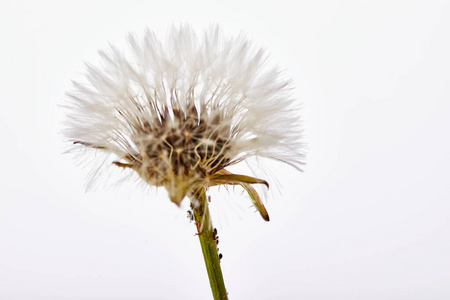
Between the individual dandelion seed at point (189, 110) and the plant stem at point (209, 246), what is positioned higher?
the individual dandelion seed at point (189, 110)

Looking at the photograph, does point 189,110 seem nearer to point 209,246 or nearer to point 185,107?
point 185,107

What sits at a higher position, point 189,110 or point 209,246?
point 189,110

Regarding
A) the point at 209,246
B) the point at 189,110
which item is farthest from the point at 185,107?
the point at 209,246

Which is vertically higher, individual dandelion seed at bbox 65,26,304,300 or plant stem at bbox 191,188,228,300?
individual dandelion seed at bbox 65,26,304,300

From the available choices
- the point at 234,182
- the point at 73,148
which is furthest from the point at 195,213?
the point at 73,148

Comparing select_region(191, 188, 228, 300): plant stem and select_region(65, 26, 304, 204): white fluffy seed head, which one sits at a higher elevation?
select_region(65, 26, 304, 204): white fluffy seed head
